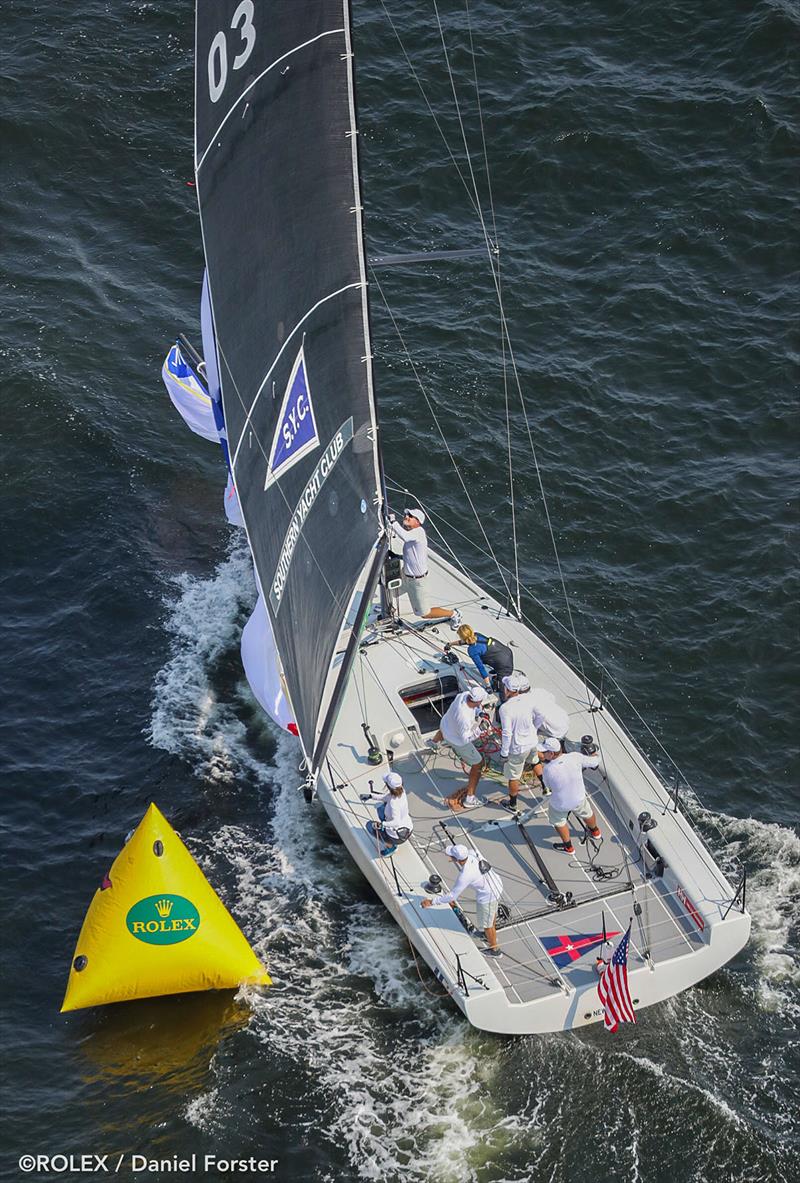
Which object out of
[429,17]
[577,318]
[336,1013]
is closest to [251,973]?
[336,1013]

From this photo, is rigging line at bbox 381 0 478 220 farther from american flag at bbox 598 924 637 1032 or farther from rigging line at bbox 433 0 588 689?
american flag at bbox 598 924 637 1032

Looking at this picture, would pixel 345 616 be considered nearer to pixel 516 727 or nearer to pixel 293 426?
pixel 516 727

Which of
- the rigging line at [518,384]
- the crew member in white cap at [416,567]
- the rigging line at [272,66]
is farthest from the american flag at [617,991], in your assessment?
the rigging line at [272,66]

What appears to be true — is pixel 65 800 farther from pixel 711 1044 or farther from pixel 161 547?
pixel 711 1044

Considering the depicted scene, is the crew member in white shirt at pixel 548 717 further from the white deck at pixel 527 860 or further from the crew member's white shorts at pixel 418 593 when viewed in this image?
the crew member's white shorts at pixel 418 593

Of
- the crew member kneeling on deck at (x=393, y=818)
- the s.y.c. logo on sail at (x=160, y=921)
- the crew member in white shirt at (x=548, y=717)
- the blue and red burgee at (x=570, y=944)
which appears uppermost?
the crew member in white shirt at (x=548, y=717)

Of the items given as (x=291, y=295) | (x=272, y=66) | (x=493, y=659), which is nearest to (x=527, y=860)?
(x=493, y=659)
